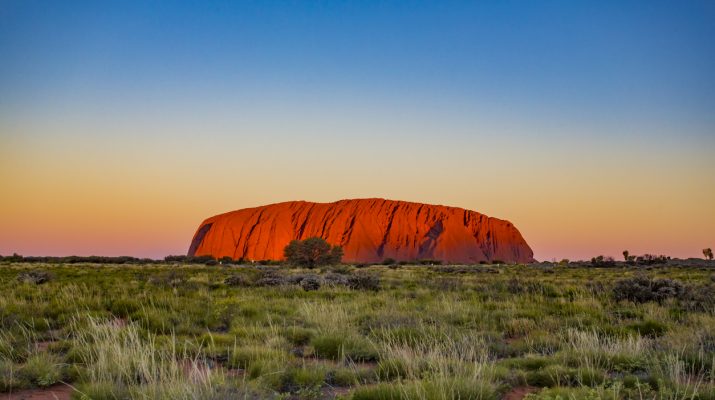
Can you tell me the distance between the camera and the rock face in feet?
386

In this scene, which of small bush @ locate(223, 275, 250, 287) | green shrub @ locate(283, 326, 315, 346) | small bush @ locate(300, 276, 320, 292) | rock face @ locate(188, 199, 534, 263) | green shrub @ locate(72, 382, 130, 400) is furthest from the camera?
rock face @ locate(188, 199, 534, 263)

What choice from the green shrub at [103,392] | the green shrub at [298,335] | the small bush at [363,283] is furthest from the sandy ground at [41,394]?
the small bush at [363,283]

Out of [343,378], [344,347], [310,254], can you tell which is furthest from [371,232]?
[343,378]

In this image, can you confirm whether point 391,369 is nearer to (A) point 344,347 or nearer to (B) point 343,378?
(B) point 343,378

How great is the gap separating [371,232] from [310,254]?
57.4 metres

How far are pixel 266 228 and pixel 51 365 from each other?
12188cm

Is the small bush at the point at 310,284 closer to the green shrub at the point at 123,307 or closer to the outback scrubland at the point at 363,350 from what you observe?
the outback scrubland at the point at 363,350

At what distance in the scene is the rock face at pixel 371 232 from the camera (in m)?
118

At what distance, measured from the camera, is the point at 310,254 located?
209 feet

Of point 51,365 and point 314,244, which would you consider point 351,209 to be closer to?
point 314,244

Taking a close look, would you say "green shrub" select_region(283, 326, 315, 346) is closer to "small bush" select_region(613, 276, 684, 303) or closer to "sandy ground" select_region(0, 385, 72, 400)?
"sandy ground" select_region(0, 385, 72, 400)

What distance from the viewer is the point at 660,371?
5746 mm

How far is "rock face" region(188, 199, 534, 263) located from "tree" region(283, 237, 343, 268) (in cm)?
4765

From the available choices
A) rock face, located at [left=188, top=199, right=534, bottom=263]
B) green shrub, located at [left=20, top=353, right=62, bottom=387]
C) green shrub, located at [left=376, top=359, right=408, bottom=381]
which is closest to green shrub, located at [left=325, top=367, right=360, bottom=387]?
green shrub, located at [left=376, top=359, right=408, bottom=381]
